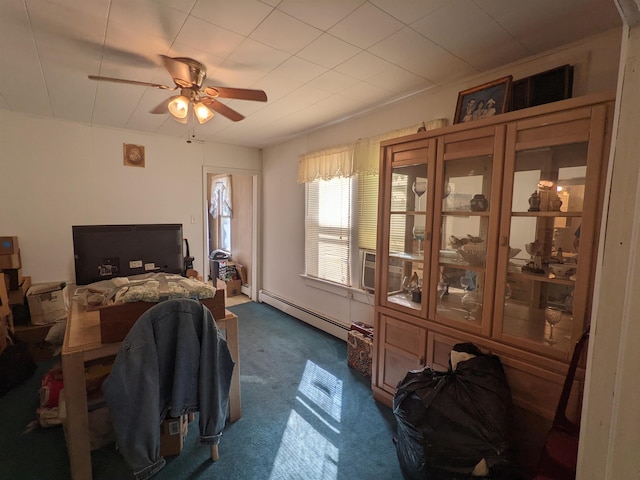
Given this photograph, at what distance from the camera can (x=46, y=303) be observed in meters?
2.90

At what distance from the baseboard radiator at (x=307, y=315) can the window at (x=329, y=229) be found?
49 cm

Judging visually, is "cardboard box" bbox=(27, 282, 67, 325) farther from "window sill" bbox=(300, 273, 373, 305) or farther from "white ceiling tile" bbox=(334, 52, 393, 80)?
"white ceiling tile" bbox=(334, 52, 393, 80)

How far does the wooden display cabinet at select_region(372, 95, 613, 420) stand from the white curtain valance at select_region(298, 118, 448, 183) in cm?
52

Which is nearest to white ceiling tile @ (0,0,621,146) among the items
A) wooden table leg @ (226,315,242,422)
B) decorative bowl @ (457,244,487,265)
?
decorative bowl @ (457,244,487,265)

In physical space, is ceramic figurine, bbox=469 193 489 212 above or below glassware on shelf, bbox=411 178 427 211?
below

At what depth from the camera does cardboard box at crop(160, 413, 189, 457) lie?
173 cm

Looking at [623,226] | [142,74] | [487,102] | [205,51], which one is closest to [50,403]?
[142,74]

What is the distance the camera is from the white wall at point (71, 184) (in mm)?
3074

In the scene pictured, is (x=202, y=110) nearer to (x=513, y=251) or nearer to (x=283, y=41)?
(x=283, y=41)

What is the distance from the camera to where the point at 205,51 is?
1.83 metres

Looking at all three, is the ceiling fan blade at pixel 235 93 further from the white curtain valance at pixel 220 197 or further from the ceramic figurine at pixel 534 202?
the white curtain valance at pixel 220 197

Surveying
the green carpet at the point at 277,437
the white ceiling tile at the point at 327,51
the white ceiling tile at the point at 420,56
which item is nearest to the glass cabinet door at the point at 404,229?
the white ceiling tile at the point at 420,56

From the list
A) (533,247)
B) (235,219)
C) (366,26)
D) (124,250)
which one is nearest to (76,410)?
(124,250)

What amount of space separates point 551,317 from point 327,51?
2.02m
